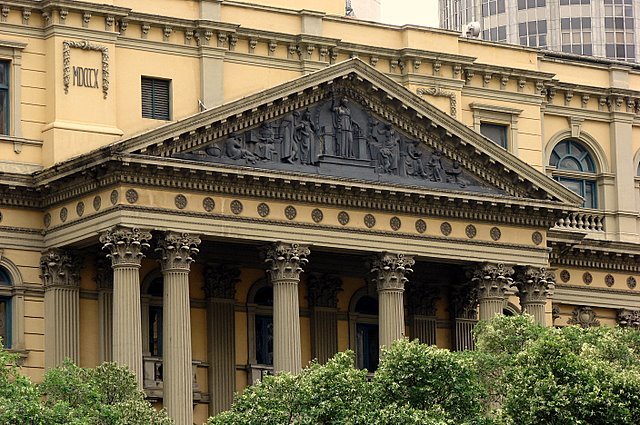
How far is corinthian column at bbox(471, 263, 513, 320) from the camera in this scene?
88812 mm

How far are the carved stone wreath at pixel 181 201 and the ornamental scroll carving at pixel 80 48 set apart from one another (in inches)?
236

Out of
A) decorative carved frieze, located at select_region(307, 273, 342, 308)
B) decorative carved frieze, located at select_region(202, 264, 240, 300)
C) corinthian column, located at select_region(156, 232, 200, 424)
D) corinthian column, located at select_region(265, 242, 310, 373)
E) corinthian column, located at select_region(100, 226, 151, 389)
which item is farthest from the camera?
decorative carved frieze, located at select_region(307, 273, 342, 308)

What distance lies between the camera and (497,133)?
97125 millimetres

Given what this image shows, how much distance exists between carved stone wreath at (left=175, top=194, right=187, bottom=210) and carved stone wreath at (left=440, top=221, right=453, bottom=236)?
10.0 meters

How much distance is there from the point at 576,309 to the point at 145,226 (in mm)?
22858

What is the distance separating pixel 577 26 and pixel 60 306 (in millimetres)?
78500

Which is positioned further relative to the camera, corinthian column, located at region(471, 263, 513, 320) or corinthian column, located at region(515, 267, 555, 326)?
corinthian column, located at region(515, 267, 555, 326)

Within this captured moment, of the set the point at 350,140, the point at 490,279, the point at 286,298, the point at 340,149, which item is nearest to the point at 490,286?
the point at 490,279

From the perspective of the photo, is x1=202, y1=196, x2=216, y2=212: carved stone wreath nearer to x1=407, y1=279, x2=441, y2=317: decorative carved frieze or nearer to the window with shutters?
the window with shutters

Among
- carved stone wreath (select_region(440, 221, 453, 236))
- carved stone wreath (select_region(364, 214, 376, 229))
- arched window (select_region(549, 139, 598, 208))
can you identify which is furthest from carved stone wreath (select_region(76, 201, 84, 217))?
arched window (select_region(549, 139, 598, 208))

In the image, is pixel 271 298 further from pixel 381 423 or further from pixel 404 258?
pixel 381 423

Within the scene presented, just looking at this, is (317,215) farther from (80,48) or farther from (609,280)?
(609,280)

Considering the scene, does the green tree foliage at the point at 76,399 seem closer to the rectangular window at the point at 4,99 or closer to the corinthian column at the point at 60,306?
the corinthian column at the point at 60,306

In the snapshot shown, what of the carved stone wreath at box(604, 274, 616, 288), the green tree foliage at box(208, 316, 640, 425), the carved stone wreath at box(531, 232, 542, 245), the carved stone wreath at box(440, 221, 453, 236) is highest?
the carved stone wreath at box(440, 221, 453, 236)
